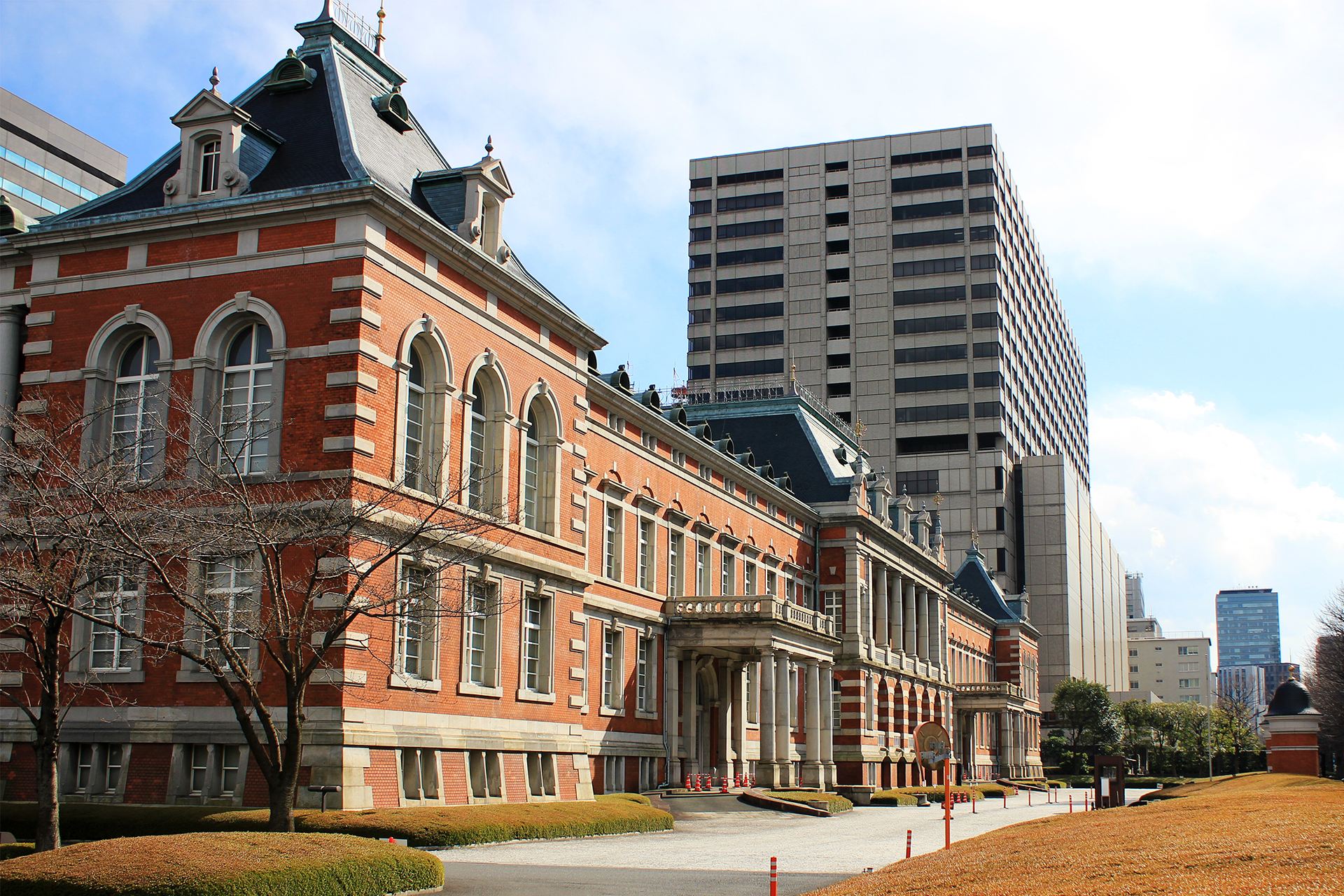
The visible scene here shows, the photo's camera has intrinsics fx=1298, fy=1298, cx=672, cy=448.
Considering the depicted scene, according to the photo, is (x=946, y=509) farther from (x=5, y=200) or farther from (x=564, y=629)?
(x=5, y=200)

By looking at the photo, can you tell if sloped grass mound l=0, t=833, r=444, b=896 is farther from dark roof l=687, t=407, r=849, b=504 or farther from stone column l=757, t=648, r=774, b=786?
dark roof l=687, t=407, r=849, b=504

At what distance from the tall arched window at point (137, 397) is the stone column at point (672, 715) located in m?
22.1

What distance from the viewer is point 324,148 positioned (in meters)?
29.6

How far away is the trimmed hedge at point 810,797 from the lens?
43.7 metres

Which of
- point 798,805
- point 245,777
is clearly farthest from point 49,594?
point 798,805

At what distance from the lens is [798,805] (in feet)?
141

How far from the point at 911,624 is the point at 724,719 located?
2599 centimetres

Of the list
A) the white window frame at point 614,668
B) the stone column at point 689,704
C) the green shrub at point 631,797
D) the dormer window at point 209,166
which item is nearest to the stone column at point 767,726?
the stone column at point 689,704

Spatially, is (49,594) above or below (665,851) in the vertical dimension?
above

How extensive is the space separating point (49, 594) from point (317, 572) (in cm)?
384

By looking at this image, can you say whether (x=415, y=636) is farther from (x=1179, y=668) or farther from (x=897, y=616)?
(x=1179, y=668)

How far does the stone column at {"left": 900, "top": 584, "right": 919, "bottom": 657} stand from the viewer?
72.3m

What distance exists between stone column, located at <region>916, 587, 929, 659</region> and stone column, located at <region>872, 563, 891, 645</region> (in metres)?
8.76

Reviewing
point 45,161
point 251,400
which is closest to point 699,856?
point 251,400
